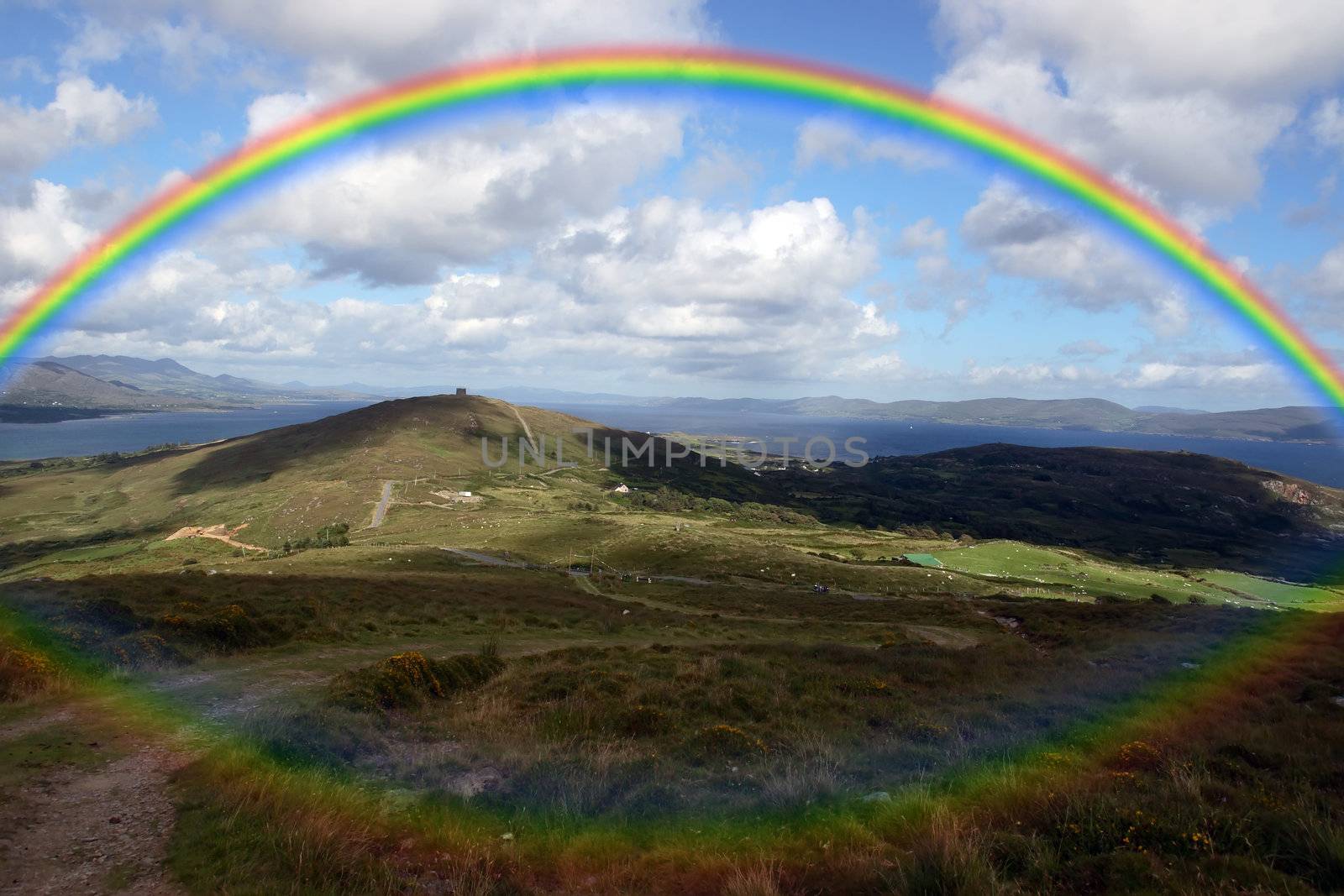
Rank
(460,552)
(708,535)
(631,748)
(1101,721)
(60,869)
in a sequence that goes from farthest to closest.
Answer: (708,535)
(460,552)
(1101,721)
(631,748)
(60,869)

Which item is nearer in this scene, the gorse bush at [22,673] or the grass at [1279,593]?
the gorse bush at [22,673]

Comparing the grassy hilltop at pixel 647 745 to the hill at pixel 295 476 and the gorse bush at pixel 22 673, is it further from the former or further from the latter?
the hill at pixel 295 476

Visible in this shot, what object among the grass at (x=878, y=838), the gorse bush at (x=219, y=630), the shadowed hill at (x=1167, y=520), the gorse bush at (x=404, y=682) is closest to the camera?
the grass at (x=878, y=838)

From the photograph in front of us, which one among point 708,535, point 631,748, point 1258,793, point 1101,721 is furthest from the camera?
point 708,535

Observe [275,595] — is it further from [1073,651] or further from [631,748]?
[1073,651]

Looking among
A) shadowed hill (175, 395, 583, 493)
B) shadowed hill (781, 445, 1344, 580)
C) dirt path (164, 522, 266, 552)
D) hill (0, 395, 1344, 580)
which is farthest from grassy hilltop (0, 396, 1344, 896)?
shadowed hill (781, 445, 1344, 580)

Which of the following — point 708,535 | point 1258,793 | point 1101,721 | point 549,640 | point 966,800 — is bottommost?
point 708,535

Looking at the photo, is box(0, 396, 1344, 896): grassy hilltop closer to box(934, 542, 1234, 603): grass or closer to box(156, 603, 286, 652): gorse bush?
box(156, 603, 286, 652): gorse bush

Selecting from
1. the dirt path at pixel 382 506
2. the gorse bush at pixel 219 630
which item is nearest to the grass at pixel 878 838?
the gorse bush at pixel 219 630

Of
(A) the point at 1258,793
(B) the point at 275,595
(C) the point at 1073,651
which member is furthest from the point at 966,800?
(B) the point at 275,595
